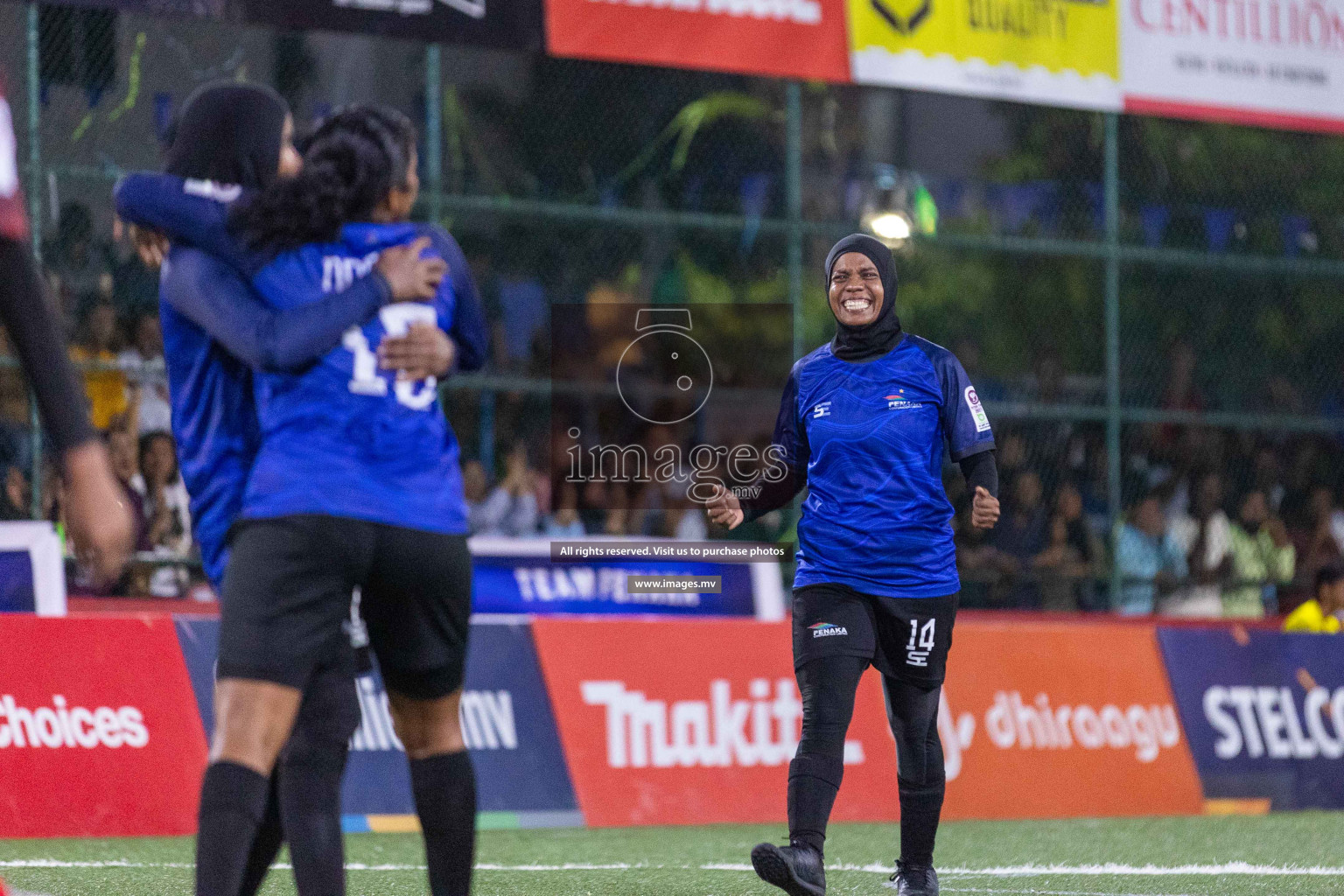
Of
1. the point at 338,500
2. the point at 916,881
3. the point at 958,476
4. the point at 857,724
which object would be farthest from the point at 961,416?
the point at 958,476

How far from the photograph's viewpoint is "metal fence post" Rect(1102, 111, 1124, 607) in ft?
42.3

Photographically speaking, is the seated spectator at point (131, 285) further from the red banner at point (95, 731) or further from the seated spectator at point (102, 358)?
the red banner at point (95, 731)

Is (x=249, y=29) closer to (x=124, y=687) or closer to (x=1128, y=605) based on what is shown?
(x=124, y=687)

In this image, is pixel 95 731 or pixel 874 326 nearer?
pixel 874 326

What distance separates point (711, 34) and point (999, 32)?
210 cm

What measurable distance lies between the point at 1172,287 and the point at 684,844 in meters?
7.51

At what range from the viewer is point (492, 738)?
892 cm

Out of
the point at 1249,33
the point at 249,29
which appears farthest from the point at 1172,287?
the point at 249,29

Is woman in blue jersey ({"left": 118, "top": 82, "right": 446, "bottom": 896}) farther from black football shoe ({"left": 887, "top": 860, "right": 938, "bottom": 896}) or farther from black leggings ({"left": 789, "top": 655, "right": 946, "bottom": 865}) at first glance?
black football shoe ({"left": 887, "top": 860, "right": 938, "bottom": 896})

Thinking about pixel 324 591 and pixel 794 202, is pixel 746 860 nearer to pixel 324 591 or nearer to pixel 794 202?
pixel 324 591

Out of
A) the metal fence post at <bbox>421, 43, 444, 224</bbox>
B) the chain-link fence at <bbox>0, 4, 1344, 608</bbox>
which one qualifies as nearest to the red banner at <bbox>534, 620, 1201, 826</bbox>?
the chain-link fence at <bbox>0, 4, 1344, 608</bbox>

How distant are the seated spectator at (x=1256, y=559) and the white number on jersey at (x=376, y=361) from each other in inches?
→ 404

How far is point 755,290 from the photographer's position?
13.5m

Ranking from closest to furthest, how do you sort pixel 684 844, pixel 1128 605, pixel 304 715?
pixel 304 715 → pixel 684 844 → pixel 1128 605
